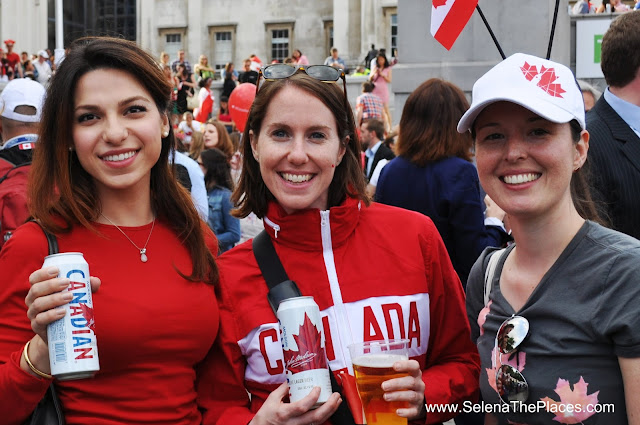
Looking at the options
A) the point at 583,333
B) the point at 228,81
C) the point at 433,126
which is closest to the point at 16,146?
the point at 433,126

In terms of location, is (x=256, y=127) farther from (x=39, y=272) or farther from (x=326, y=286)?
(x=39, y=272)

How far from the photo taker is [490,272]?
2938mm

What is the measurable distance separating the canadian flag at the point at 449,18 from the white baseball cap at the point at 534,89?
103 inches

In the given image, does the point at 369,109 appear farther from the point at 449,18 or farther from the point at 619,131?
the point at 619,131

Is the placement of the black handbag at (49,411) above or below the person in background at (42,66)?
below

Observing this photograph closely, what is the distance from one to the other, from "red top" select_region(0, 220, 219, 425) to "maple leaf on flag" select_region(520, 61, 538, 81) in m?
1.37

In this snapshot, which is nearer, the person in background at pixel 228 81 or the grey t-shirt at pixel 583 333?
the grey t-shirt at pixel 583 333

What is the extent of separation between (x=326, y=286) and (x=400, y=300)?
0.27 meters

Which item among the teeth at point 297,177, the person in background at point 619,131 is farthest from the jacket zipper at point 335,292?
the person in background at point 619,131

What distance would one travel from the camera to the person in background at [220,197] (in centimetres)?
809

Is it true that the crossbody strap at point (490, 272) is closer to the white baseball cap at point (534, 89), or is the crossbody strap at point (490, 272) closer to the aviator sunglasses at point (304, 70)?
the white baseball cap at point (534, 89)

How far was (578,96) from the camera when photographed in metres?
2.69

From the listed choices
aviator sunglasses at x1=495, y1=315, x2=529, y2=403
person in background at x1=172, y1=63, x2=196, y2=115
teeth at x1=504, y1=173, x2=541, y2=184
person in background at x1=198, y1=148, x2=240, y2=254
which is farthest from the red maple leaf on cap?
person in background at x1=172, y1=63, x2=196, y2=115

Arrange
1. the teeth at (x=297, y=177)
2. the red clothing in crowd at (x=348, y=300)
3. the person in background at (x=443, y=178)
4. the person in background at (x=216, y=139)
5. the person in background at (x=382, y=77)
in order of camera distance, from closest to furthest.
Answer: the red clothing in crowd at (x=348, y=300)
the teeth at (x=297, y=177)
the person in background at (x=443, y=178)
the person in background at (x=216, y=139)
the person in background at (x=382, y=77)
